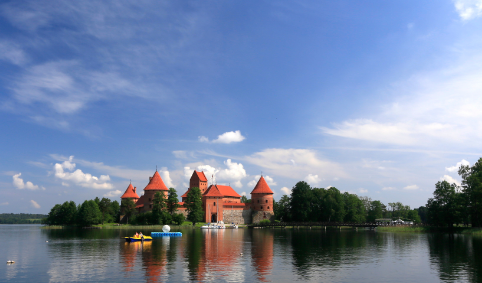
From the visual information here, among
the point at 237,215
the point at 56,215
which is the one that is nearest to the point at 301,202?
the point at 237,215

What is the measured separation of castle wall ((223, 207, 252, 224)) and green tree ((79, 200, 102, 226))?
107 ft

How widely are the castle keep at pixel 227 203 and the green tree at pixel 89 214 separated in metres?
10.4

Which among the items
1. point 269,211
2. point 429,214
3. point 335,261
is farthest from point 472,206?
point 269,211

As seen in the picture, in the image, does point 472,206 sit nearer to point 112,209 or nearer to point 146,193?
point 146,193

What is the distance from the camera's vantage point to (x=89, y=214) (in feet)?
278

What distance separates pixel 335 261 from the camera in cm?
2592

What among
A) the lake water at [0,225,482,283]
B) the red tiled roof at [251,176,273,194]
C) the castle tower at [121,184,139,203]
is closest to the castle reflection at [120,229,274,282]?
the lake water at [0,225,482,283]

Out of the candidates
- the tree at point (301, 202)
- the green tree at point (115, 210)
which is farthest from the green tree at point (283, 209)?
the green tree at point (115, 210)

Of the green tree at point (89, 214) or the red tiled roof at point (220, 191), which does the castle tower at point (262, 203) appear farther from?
the green tree at point (89, 214)

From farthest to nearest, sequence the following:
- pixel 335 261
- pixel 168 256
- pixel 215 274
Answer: pixel 168 256 < pixel 335 261 < pixel 215 274

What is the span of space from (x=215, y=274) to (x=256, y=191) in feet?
259

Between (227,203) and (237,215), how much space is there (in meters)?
4.39

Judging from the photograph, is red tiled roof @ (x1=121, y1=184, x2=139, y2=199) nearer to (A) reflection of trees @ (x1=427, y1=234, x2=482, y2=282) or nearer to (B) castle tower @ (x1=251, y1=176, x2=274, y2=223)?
(B) castle tower @ (x1=251, y1=176, x2=274, y2=223)

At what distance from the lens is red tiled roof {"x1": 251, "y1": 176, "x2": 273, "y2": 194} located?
9788 centimetres
